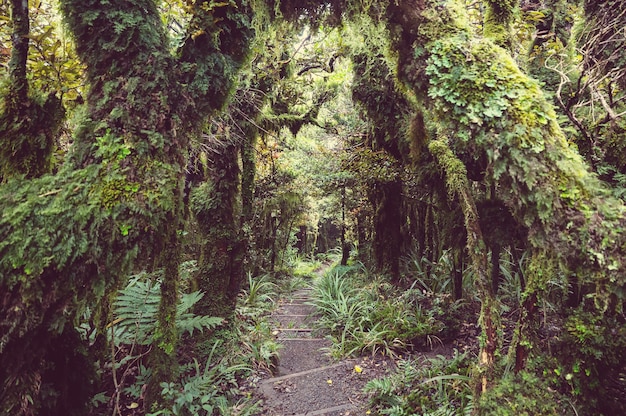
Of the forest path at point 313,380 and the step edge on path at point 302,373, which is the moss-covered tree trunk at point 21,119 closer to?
the forest path at point 313,380

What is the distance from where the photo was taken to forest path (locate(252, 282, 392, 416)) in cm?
417

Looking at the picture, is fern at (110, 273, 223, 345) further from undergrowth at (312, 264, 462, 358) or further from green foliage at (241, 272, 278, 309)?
green foliage at (241, 272, 278, 309)

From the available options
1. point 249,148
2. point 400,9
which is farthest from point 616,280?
point 249,148

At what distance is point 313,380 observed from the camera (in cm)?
485

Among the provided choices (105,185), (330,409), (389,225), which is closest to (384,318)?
(330,409)

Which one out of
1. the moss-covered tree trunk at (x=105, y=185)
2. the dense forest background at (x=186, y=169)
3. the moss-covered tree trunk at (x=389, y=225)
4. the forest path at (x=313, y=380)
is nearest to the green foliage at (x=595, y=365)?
the dense forest background at (x=186, y=169)

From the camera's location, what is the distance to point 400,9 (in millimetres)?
2719

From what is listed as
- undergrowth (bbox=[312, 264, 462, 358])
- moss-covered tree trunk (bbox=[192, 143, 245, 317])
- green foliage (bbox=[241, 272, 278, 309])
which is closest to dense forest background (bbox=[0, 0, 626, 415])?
moss-covered tree trunk (bbox=[192, 143, 245, 317])

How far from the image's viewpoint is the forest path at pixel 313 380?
13.7 feet

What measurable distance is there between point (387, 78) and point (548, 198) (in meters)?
5.08

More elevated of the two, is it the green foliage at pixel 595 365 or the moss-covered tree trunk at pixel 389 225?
the moss-covered tree trunk at pixel 389 225

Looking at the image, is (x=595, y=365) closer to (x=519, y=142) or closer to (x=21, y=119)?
(x=519, y=142)

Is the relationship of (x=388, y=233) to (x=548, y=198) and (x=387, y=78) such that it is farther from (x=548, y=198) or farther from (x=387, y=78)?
(x=548, y=198)

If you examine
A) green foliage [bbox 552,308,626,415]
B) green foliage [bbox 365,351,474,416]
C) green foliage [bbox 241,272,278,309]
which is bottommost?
green foliage [bbox 365,351,474,416]
